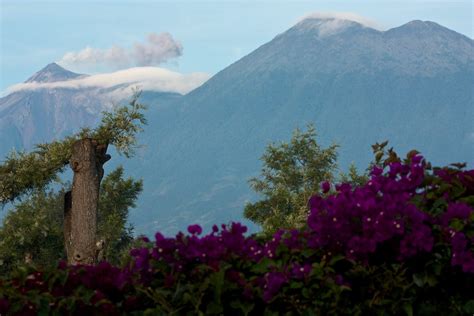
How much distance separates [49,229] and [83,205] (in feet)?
51.9

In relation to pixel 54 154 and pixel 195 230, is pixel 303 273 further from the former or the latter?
pixel 54 154

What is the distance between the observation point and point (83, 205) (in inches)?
834

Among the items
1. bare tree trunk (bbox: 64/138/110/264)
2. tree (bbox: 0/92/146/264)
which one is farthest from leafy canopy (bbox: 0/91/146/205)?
bare tree trunk (bbox: 64/138/110/264)

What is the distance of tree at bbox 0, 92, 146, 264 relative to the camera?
21094 mm

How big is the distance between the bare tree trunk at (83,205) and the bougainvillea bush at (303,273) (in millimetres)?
14525

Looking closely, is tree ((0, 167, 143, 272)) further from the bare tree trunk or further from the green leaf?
the green leaf

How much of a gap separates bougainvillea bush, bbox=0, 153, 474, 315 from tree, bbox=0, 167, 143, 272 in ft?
80.9

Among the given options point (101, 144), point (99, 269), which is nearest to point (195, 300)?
point (99, 269)

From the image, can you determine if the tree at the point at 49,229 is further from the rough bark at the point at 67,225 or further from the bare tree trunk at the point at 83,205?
the bare tree trunk at the point at 83,205

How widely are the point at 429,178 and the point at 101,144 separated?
54.0 ft

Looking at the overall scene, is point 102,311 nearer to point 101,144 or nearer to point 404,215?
point 404,215

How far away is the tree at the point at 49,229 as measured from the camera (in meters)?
35.9

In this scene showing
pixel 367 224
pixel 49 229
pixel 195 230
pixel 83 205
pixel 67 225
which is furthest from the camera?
pixel 49 229

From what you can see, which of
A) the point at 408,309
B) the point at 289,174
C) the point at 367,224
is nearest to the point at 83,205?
the point at 367,224
